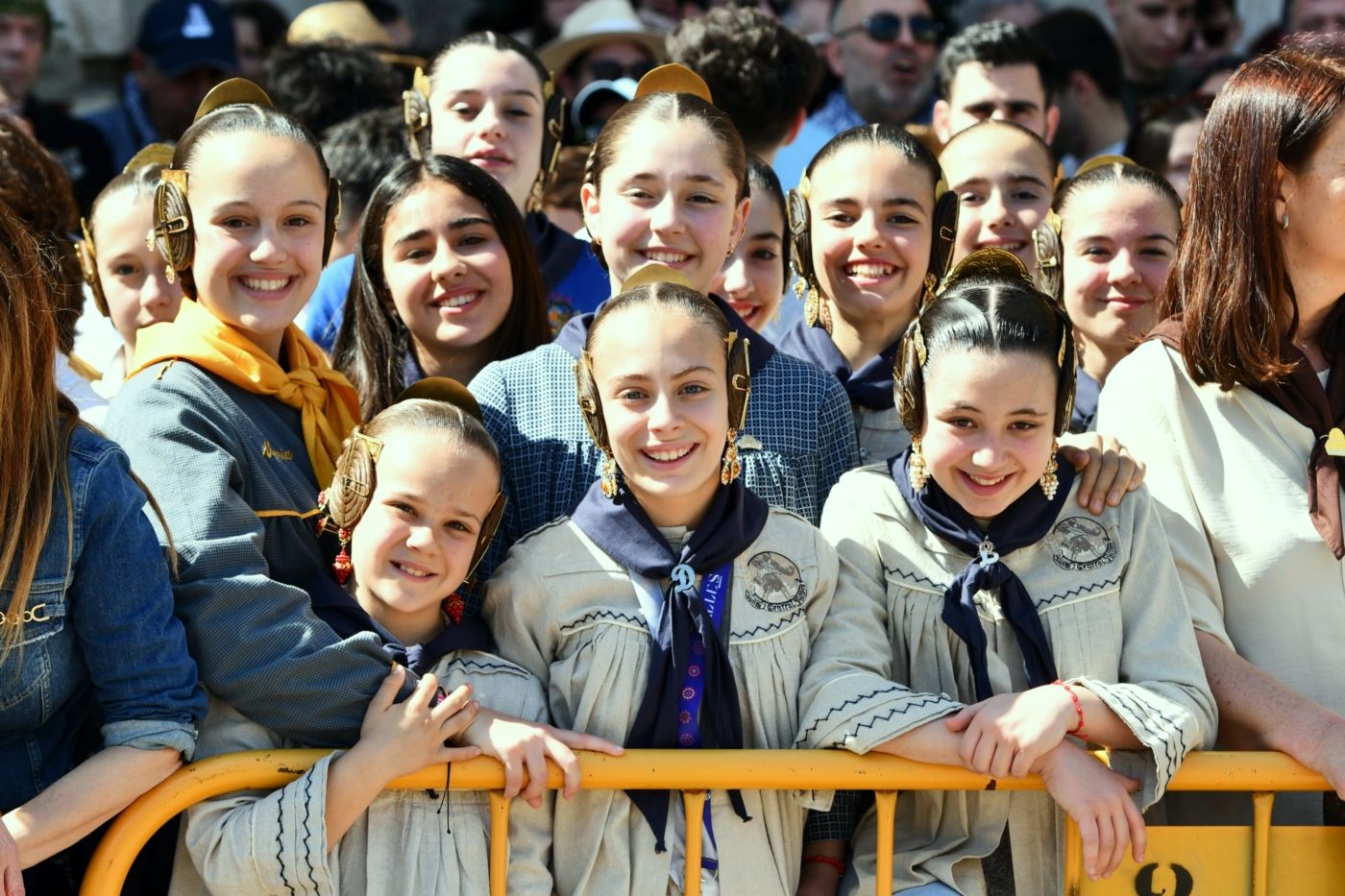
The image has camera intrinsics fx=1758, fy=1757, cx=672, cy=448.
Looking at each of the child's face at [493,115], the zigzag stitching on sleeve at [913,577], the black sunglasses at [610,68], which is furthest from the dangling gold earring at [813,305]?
the black sunglasses at [610,68]

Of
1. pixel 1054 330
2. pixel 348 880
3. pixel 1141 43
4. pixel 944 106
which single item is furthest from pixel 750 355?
pixel 1141 43

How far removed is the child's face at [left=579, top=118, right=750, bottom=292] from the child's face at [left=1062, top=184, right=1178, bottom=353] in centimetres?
106

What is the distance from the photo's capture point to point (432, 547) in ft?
10.3

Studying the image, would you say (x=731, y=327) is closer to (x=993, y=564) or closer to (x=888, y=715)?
(x=993, y=564)

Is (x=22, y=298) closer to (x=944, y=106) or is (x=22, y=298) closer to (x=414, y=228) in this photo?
(x=414, y=228)

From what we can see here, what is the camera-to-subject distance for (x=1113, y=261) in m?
4.32

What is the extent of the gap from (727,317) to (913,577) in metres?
0.72

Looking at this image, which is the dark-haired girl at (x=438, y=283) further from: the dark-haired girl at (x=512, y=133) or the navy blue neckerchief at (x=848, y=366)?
the dark-haired girl at (x=512, y=133)

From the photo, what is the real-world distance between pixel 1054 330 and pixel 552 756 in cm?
123

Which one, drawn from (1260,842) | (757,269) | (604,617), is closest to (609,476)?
(604,617)

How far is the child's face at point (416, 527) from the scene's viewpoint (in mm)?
3150

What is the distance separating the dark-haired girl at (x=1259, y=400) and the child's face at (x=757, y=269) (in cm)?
127

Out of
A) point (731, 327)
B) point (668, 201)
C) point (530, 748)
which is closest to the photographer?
point (530, 748)

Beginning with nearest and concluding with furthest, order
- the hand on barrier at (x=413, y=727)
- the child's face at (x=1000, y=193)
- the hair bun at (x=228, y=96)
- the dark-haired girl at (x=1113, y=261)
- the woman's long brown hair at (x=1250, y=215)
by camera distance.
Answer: the hand on barrier at (x=413, y=727) → the woman's long brown hair at (x=1250, y=215) → the hair bun at (x=228, y=96) → the dark-haired girl at (x=1113, y=261) → the child's face at (x=1000, y=193)
